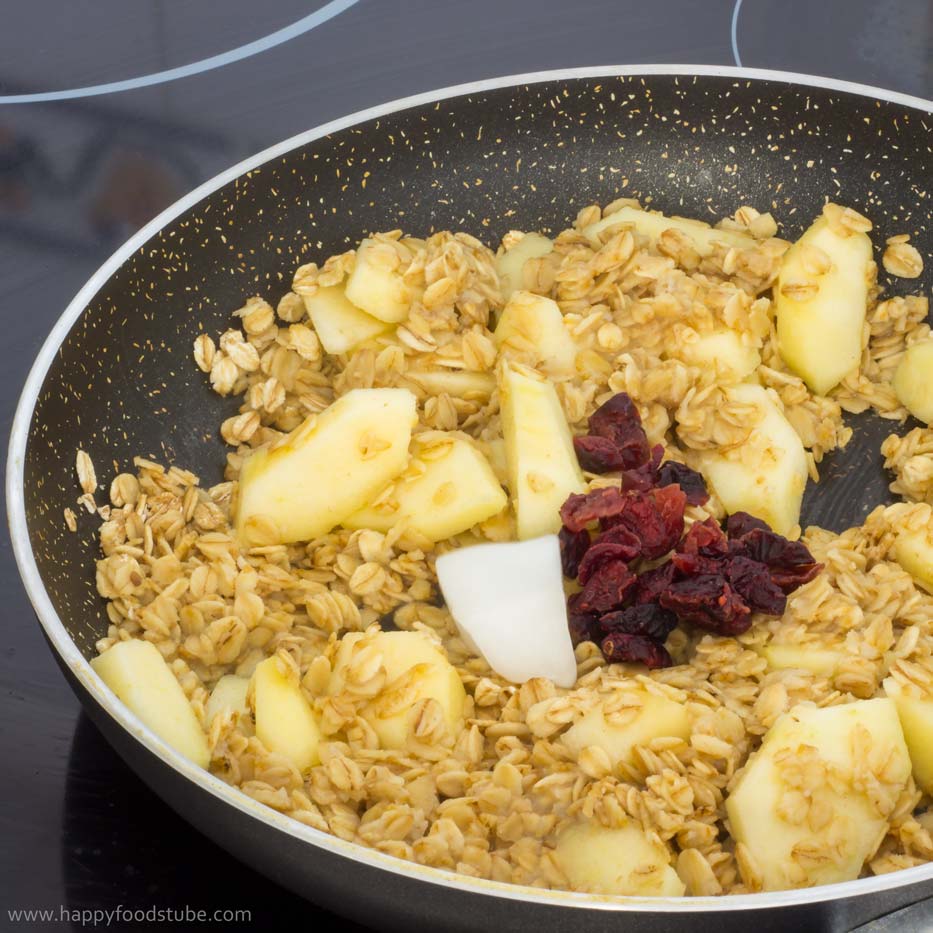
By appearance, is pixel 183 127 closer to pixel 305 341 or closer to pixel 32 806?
pixel 305 341

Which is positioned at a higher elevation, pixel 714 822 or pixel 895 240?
pixel 895 240

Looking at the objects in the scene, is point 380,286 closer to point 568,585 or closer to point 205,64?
point 568,585

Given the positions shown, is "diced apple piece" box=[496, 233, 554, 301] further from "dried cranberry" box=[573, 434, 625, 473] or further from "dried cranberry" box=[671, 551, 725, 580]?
"dried cranberry" box=[671, 551, 725, 580]

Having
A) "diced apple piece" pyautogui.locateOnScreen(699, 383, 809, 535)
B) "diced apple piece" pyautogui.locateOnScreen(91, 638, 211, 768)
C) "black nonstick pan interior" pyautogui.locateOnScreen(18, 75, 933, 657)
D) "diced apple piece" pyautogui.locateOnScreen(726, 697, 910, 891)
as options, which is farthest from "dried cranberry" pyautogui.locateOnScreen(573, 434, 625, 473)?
"diced apple piece" pyautogui.locateOnScreen(91, 638, 211, 768)

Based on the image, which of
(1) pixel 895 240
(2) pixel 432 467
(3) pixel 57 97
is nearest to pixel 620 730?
(2) pixel 432 467

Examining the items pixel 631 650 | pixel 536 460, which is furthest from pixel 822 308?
pixel 631 650

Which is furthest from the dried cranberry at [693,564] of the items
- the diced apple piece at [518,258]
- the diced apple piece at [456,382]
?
the diced apple piece at [518,258]
